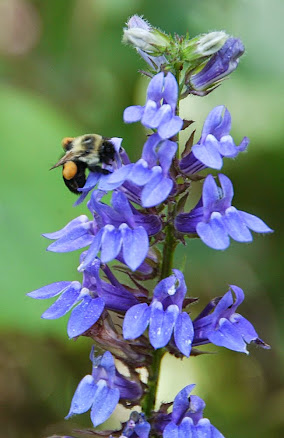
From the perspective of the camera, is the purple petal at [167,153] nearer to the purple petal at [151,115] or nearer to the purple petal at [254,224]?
the purple petal at [151,115]

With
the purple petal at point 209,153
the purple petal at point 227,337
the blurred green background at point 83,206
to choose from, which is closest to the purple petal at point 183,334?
the purple petal at point 227,337

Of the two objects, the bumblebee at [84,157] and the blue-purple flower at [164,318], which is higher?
the bumblebee at [84,157]

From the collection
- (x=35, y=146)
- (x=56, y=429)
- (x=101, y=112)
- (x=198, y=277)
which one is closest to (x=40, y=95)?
(x=101, y=112)

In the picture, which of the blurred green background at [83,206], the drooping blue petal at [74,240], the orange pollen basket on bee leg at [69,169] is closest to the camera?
the drooping blue petal at [74,240]

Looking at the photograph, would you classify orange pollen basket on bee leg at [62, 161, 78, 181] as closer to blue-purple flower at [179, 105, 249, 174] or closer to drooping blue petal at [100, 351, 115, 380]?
blue-purple flower at [179, 105, 249, 174]

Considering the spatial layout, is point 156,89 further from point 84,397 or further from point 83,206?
point 83,206

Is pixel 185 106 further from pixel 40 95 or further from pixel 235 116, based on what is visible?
pixel 40 95

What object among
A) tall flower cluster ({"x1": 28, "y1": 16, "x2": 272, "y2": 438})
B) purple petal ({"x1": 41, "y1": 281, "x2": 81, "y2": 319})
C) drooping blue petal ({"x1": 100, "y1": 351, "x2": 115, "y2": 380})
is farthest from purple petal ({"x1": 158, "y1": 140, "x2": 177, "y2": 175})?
drooping blue petal ({"x1": 100, "y1": 351, "x2": 115, "y2": 380})
